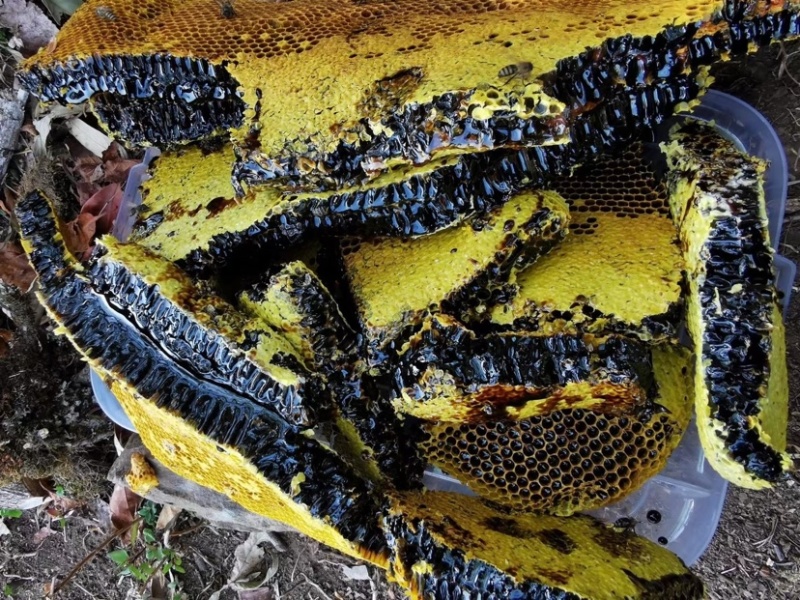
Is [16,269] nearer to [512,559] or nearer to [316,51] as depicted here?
[316,51]

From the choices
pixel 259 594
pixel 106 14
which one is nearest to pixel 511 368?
pixel 106 14

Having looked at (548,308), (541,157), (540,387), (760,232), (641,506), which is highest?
(541,157)

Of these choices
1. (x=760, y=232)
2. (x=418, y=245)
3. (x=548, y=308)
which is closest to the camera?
(x=760, y=232)

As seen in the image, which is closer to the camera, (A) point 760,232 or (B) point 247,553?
(A) point 760,232

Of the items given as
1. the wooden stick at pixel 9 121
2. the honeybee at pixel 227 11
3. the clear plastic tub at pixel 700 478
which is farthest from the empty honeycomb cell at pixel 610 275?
the wooden stick at pixel 9 121

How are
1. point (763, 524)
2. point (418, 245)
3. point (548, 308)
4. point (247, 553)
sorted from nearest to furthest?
point (548, 308) → point (418, 245) → point (763, 524) → point (247, 553)

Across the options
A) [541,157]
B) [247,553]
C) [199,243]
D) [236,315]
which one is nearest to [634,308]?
[541,157]

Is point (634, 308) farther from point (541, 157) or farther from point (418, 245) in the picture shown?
point (418, 245)

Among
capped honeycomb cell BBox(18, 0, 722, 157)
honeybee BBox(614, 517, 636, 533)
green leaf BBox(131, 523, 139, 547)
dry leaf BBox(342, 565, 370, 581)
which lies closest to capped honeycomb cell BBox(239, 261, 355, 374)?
capped honeycomb cell BBox(18, 0, 722, 157)
